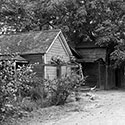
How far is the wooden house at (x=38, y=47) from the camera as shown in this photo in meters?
21.0

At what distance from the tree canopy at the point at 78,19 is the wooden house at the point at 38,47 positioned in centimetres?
373

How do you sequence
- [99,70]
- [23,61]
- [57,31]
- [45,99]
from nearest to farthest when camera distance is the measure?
[45,99]
[23,61]
[57,31]
[99,70]

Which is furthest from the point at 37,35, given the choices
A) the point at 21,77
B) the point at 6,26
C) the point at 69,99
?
the point at 21,77

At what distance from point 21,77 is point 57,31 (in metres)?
12.7

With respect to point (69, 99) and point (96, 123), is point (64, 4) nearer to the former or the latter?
point (69, 99)

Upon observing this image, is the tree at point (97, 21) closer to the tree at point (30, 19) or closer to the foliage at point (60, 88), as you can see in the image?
the tree at point (30, 19)

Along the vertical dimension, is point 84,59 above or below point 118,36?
below

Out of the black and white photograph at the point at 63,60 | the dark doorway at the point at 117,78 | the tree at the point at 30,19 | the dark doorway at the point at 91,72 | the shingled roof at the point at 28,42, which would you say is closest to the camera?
the black and white photograph at the point at 63,60

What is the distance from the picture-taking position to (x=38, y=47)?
21.4 meters

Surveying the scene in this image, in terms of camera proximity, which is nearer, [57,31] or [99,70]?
[57,31]

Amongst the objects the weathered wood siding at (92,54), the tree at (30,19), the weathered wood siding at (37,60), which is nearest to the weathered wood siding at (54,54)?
the weathered wood siding at (37,60)

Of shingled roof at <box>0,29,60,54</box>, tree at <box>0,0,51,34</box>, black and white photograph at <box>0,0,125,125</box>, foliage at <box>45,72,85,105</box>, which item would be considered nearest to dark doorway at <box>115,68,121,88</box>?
black and white photograph at <box>0,0,125,125</box>

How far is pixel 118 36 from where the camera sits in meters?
27.4

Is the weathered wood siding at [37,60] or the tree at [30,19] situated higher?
the tree at [30,19]
